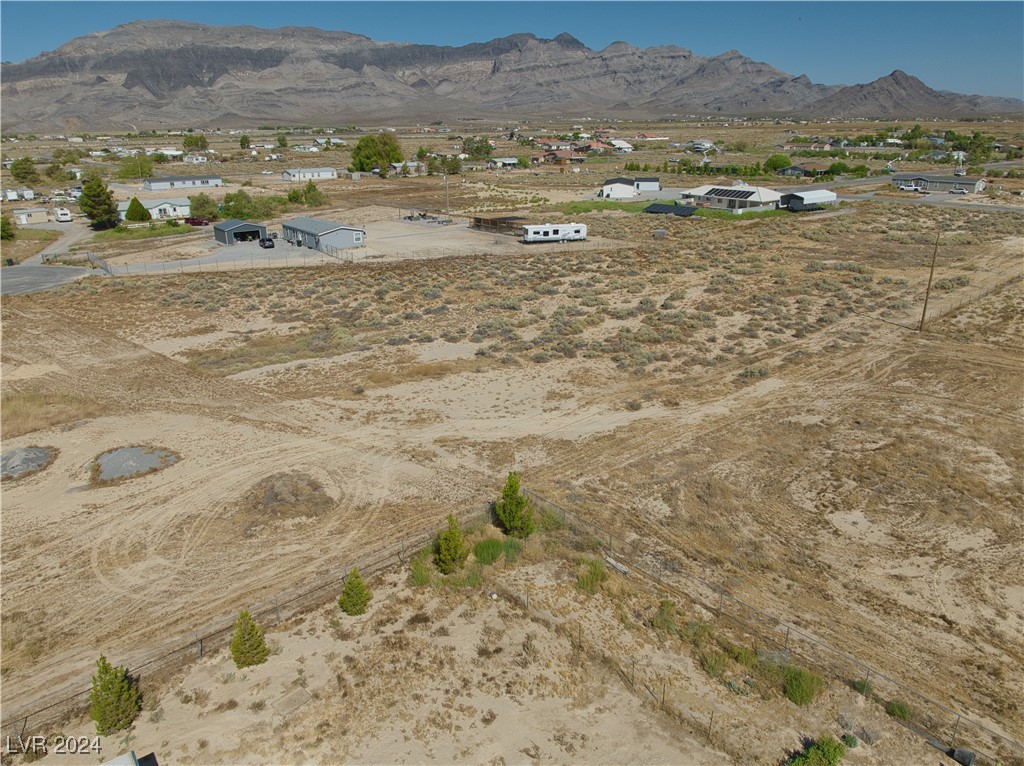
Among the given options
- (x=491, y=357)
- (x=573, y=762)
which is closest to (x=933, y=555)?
(x=573, y=762)

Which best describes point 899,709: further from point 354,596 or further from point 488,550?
point 354,596

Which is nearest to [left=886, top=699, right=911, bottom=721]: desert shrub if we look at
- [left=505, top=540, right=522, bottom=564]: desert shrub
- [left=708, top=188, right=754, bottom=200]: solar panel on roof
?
[left=505, top=540, right=522, bottom=564]: desert shrub

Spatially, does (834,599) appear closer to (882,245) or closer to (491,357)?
(491,357)

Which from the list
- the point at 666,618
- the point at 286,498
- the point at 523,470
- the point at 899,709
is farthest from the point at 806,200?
the point at 899,709

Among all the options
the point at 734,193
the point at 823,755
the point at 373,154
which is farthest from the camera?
the point at 373,154

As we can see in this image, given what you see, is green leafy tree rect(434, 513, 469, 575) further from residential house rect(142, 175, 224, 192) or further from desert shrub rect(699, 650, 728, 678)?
residential house rect(142, 175, 224, 192)
